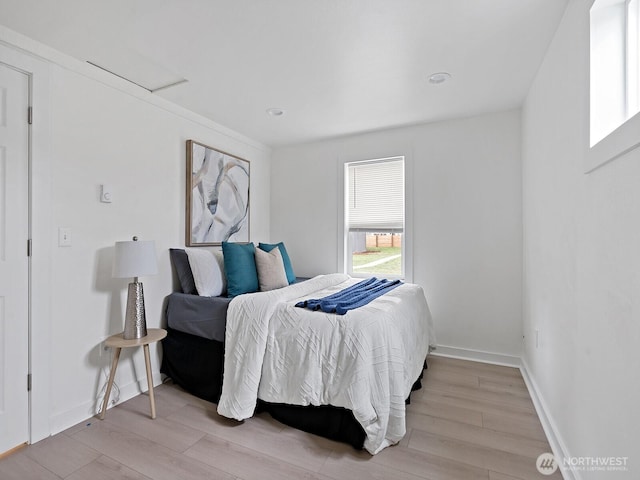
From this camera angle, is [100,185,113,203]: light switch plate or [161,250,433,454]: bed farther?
[100,185,113,203]: light switch plate

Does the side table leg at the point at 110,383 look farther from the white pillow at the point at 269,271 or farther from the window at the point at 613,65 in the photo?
the window at the point at 613,65

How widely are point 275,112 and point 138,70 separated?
118 centimetres

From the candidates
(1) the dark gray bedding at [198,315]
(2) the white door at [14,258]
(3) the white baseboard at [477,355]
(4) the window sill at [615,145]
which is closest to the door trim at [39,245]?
(2) the white door at [14,258]

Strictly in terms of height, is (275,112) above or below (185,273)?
above

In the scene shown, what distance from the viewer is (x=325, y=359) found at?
1933 millimetres

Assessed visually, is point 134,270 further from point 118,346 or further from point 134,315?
point 118,346

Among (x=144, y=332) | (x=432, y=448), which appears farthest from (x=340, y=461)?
(x=144, y=332)

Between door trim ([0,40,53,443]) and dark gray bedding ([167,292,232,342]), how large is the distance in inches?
32.6

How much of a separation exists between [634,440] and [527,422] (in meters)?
1.24

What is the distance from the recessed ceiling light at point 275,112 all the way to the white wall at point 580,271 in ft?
6.91

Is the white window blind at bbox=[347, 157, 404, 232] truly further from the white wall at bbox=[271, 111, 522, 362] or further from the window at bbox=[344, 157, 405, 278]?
the white wall at bbox=[271, 111, 522, 362]

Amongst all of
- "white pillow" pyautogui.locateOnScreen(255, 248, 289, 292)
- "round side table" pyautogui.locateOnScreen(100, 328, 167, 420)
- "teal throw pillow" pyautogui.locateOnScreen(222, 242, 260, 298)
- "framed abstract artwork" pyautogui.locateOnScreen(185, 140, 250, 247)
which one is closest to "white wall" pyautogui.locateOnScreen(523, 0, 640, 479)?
"white pillow" pyautogui.locateOnScreen(255, 248, 289, 292)

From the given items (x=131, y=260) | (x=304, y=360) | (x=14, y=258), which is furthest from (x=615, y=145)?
(x=14, y=258)

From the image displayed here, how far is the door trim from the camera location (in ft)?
6.31
